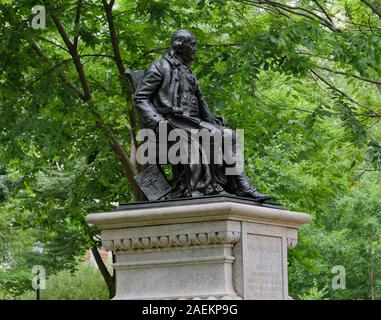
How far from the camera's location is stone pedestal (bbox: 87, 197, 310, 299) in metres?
11.6

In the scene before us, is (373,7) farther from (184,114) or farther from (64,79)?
(184,114)

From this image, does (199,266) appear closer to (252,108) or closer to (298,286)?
(252,108)

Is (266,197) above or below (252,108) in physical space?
below

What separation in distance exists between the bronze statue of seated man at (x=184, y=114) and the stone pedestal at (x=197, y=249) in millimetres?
362

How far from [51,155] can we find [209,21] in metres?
4.13

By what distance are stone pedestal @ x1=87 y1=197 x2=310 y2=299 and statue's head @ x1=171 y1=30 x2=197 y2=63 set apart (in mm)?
2002

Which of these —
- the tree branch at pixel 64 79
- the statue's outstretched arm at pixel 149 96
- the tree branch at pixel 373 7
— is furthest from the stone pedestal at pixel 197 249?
the tree branch at pixel 64 79

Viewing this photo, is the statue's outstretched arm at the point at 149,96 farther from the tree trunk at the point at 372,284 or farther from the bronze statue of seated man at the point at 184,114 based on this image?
the tree trunk at the point at 372,284

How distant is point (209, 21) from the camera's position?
21.4 metres

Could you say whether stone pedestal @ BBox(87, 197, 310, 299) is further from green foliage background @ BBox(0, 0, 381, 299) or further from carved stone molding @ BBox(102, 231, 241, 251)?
green foliage background @ BBox(0, 0, 381, 299)

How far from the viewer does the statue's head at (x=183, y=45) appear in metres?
13.1

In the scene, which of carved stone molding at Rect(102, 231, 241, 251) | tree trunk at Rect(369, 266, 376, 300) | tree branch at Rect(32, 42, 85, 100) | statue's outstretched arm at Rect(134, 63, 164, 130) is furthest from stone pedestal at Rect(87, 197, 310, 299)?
tree trunk at Rect(369, 266, 376, 300)

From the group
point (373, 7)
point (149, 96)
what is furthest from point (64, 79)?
point (149, 96)
